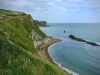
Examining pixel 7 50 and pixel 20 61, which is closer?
pixel 20 61

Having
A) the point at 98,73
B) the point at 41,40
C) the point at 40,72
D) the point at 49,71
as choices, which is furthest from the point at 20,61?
the point at 41,40

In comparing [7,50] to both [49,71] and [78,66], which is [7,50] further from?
[78,66]

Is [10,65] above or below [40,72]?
above

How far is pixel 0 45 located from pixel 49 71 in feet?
33.9

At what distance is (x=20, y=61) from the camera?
22.9 metres

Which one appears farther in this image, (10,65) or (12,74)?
(10,65)

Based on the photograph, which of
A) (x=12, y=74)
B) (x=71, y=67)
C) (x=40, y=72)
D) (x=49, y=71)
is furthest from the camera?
(x=71, y=67)

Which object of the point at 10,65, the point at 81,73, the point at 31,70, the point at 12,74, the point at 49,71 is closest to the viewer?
the point at 12,74

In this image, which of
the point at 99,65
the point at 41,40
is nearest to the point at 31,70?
the point at 99,65

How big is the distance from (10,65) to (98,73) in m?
37.8

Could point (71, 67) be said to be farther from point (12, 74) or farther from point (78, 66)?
point (12, 74)

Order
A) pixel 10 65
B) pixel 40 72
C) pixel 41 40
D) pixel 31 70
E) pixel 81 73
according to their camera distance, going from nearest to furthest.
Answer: pixel 10 65 < pixel 31 70 < pixel 40 72 < pixel 81 73 < pixel 41 40

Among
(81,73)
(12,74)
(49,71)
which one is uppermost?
(12,74)

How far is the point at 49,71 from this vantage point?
87.4 feet
